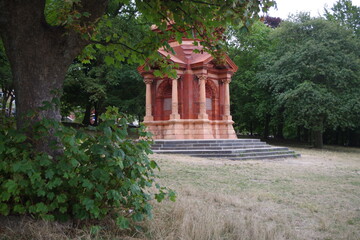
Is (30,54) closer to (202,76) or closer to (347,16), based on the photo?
(202,76)

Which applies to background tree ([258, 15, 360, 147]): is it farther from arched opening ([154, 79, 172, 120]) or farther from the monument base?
arched opening ([154, 79, 172, 120])

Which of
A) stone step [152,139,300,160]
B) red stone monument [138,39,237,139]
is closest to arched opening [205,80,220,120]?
red stone monument [138,39,237,139]

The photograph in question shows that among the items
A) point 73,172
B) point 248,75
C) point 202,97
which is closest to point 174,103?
point 202,97

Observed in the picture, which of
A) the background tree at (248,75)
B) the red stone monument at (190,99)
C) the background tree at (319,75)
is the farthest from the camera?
the background tree at (248,75)

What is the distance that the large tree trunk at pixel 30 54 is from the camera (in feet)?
11.6

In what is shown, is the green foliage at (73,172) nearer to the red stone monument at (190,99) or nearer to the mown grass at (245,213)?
the mown grass at (245,213)

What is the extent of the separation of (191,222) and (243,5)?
8.95ft

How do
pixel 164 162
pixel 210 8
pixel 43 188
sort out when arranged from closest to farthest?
pixel 43 188 < pixel 210 8 < pixel 164 162

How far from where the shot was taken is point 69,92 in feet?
97.5

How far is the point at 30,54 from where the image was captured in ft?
11.7

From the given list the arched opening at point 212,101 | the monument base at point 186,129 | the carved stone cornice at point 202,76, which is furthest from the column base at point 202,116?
the carved stone cornice at point 202,76

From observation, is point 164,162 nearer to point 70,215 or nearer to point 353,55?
point 70,215

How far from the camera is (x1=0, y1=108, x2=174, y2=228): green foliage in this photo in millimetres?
2965

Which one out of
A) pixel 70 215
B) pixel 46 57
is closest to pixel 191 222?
pixel 70 215
